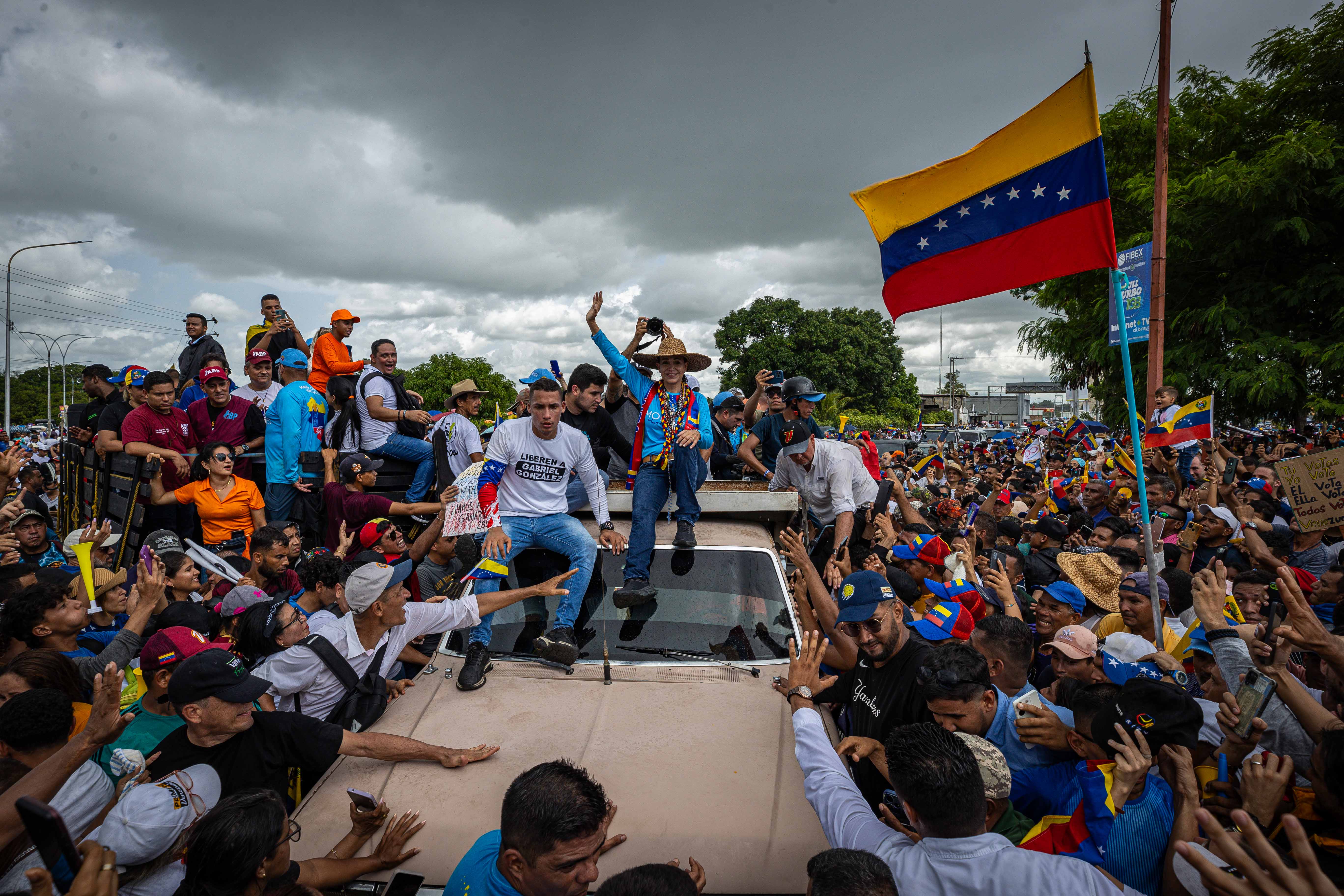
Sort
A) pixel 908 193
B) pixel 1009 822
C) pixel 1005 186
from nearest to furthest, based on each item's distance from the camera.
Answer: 1. pixel 1009 822
2. pixel 1005 186
3. pixel 908 193

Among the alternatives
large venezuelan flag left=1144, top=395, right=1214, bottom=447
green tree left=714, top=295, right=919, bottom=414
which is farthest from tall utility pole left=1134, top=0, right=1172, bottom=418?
green tree left=714, top=295, right=919, bottom=414

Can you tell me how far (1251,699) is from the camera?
7.23 ft

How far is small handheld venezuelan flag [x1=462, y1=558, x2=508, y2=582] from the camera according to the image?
3.84 metres

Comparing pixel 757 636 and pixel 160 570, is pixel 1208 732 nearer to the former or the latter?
pixel 757 636

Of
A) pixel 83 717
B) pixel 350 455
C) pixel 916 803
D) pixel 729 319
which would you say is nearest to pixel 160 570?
pixel 83 717

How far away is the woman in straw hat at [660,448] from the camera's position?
405cm

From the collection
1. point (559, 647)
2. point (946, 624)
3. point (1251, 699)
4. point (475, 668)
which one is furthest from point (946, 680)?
point (475, 668)

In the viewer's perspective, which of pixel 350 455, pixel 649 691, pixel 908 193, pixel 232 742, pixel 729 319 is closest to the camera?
pixel 232 742

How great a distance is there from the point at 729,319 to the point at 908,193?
1536 inches

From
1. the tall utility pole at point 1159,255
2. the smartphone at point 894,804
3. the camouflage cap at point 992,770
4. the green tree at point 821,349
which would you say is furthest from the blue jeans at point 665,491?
→ the green tree at point 821,349

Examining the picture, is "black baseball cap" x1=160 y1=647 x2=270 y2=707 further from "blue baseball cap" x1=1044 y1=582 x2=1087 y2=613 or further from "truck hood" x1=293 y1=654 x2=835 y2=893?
"blue baseball cap" x1=1044 y1=582 x2=1087 y2=613

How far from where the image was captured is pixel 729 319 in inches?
1710

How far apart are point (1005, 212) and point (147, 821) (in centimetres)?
525

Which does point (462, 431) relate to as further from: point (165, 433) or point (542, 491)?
point (165, 433)
